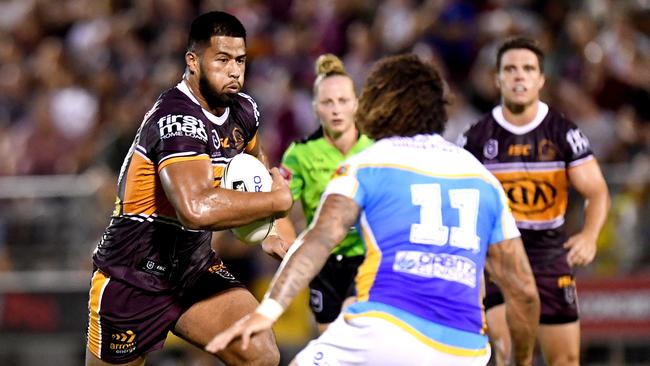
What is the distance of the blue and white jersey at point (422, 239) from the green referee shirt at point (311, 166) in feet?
11.3

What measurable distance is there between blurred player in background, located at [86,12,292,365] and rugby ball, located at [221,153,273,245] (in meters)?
0.09

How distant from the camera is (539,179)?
8.04 m

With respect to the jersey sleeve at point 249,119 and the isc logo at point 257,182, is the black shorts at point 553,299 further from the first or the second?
the isc logo at point 257,182

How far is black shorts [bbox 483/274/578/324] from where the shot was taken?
8109 mm

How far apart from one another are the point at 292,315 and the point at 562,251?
16.2ft

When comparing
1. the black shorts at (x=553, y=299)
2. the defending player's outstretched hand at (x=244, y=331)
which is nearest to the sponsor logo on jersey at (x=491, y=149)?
the black shorts at (x=553, y=299)

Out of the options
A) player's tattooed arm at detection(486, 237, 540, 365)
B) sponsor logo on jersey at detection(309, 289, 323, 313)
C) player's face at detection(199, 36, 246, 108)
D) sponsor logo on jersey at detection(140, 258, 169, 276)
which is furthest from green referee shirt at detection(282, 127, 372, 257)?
player's tattooed arm at detection(486, 237, 540, 365)

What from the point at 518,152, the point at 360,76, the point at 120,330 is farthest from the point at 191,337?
the point at 360,76

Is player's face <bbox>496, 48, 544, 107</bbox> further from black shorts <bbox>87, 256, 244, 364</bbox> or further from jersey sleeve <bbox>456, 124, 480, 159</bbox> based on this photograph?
black shorts <bbox>87, 256, 244, 364</bbox>

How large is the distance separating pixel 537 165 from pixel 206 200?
9.37ft

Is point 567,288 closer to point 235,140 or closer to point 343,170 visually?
point 235,140

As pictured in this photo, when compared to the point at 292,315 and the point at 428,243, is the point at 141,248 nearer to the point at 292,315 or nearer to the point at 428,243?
the point at 428,243

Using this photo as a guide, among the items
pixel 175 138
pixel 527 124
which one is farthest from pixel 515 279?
pixel 527 124

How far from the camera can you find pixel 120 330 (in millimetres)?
6805
